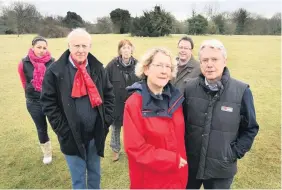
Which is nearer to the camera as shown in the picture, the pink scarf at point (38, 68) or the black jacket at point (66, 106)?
the black jacket at point (66, 106)

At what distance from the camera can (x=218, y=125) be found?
8.32ft

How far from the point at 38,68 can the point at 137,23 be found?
31.7 m

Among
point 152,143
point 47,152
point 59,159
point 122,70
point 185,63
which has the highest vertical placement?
point 185,63

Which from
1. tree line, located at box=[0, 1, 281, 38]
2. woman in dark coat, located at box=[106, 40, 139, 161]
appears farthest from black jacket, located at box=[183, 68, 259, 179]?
tree line, located at box=[0, 1, 281, 38]

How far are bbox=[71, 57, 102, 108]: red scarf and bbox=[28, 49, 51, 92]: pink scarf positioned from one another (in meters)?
1.46

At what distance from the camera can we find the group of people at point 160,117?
7.74 feet

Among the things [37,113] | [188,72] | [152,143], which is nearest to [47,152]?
[37,113]

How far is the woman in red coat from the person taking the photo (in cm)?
233

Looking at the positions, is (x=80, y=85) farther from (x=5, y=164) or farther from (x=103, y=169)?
(x=5, y=164)

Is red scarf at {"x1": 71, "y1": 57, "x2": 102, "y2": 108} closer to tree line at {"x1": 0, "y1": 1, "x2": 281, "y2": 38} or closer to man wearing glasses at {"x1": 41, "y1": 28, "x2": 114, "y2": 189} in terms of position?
man wearing glasses at {"x1": 41, "y1": 28, "x2": 114, "y2": 189}

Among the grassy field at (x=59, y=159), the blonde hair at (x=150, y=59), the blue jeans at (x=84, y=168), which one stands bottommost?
the grassy field at (x=59, y=159)

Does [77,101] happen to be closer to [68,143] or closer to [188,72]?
[68,143]

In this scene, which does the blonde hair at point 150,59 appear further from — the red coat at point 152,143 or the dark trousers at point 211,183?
the dark trousers at point 211,183

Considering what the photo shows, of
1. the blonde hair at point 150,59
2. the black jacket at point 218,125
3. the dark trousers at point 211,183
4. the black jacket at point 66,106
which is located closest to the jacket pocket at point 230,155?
the black jacket at point 218,125
